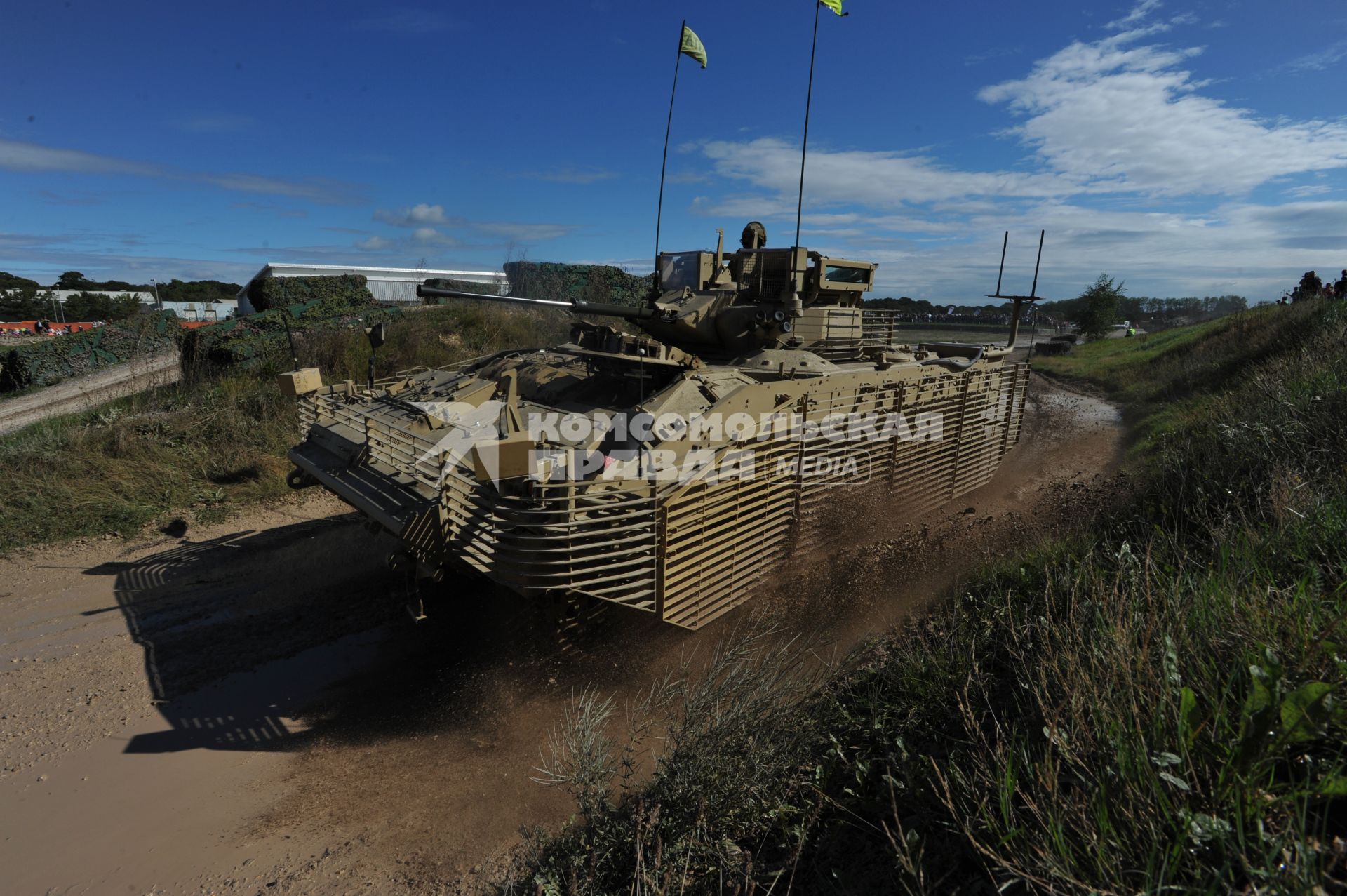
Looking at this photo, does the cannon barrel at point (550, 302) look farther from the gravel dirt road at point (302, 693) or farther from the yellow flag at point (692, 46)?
the yellow flag at point (692, 46)

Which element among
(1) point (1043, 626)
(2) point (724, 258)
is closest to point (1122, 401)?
(2) point (724, 258)

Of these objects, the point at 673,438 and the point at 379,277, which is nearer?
the point at 673,438

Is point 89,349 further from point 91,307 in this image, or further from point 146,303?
point 91,307

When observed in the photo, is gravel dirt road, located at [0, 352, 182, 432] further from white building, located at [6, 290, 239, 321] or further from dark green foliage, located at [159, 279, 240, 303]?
dark green foliage, located at [159, 279, 240, 303]

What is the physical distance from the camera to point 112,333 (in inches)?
672

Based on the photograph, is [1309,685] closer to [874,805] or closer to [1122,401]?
[874,805]

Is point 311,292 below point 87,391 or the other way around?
the other way around

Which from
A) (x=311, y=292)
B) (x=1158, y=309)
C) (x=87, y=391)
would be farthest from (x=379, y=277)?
(x=1158, y=309)

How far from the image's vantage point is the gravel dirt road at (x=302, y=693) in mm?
4105

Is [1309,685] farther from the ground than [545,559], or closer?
farther from the ground

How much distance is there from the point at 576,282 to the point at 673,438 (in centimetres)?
2193

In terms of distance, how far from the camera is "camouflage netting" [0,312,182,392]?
16281 mm

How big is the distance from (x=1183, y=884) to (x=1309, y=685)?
2.64ft

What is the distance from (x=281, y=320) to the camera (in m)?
16.1
